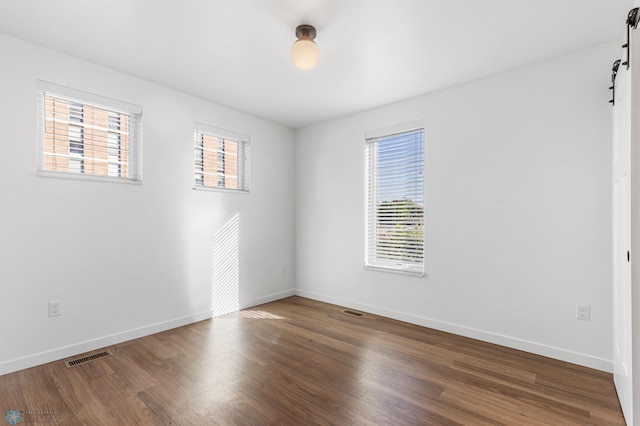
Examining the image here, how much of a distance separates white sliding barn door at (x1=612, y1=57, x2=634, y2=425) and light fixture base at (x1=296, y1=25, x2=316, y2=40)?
1.93m

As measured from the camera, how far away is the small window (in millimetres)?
3744

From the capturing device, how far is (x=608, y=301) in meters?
2.44

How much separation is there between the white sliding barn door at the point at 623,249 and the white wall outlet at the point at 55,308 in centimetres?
396

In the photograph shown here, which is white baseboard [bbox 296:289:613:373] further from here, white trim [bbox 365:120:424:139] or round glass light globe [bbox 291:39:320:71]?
round glass light globe [bbox 291:39:320:71]

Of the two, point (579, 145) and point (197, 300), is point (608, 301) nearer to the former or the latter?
point (579, 145)

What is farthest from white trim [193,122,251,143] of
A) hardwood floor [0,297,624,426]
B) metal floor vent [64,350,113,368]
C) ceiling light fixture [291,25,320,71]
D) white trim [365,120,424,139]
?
metal floor vent [64,350,113,368]

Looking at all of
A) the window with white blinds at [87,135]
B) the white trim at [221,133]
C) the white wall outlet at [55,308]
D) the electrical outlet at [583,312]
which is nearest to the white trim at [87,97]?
the window with white blinds at [87,135]

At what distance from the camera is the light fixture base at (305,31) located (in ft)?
7.34

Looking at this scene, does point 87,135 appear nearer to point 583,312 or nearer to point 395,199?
point 395,199

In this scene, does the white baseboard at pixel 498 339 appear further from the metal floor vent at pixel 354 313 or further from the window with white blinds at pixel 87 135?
the window with white blinds at pixel 87 135

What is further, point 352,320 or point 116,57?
point 352,320

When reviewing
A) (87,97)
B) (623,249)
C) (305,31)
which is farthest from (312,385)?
(87,97)

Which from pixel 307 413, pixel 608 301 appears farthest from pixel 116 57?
pixel 608 301

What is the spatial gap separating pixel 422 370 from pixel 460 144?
224 cm
